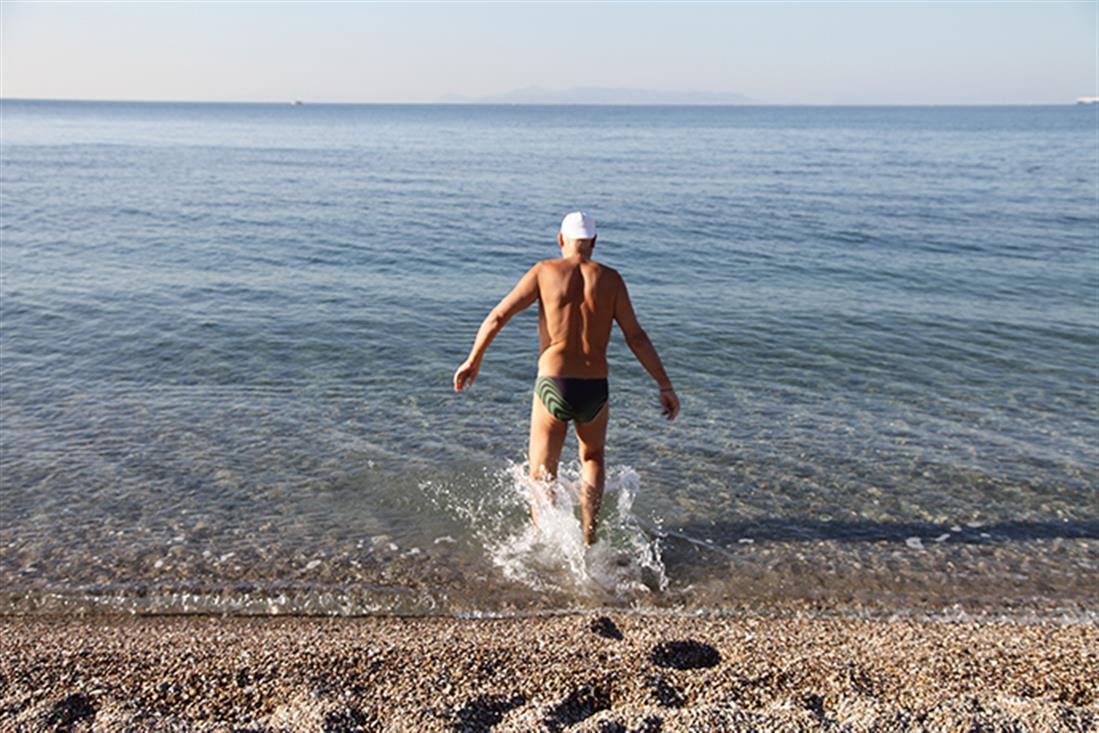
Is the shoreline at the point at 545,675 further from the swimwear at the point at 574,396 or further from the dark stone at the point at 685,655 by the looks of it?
the swimwear at the point at 574,396

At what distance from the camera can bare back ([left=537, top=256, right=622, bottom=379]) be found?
6.09 m

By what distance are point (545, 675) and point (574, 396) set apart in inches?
89.7

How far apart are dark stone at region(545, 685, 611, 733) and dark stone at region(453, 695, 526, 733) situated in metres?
0.23

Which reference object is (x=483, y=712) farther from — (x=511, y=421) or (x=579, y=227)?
(x=511, y=421)

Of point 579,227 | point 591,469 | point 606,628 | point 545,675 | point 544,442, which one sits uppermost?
point 579,227

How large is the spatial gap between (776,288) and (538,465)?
11.5 metres

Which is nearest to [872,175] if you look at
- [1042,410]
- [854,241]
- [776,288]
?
[854,241]

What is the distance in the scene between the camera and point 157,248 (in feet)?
66.2

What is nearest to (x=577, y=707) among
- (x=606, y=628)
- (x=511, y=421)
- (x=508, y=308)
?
(x=606, y=628)

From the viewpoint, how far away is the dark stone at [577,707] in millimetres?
4055

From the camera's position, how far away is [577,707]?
425 cm

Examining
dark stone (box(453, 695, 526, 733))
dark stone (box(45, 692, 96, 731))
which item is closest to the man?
dark stone (box(453, 695, 526, 733))

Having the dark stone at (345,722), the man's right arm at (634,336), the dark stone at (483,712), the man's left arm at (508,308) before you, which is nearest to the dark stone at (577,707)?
the dark stone at (483,712)

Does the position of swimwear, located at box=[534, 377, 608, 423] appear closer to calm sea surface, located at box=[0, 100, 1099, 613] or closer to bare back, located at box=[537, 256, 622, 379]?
bare back, located at box=[537, 256, 622, 379]
